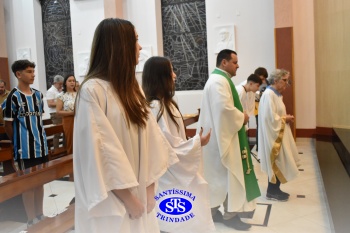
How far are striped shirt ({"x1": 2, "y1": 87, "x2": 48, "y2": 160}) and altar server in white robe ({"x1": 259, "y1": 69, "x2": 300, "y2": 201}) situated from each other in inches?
106

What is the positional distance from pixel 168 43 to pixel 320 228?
25.1 ft

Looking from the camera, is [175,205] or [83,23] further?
[83,23]

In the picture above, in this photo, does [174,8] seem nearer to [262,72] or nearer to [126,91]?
[262,72]

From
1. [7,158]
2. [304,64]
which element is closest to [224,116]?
[7,158]

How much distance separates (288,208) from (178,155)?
2.17 m

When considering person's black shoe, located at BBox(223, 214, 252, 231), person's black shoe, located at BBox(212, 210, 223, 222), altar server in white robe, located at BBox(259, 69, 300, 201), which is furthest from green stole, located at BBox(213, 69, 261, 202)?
altar server in white robe, located at BBox(259, 69, 300, 201)

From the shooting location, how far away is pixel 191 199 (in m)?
2.73

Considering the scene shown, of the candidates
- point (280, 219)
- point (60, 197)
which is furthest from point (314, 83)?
point (60, 197)

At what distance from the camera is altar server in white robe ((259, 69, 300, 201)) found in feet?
14.5

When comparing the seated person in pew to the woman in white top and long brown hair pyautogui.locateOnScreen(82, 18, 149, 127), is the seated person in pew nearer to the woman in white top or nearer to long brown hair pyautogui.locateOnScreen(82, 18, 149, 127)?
the woman in white top

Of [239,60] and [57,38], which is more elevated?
[57,38]

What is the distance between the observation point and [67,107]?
5949 mm

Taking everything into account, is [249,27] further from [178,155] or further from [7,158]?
[178,155]

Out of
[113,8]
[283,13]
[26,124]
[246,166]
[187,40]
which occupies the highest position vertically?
[113,8]
